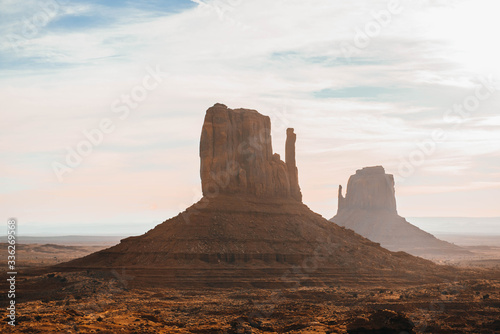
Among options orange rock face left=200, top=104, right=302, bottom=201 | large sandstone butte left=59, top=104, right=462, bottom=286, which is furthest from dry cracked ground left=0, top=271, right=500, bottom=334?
orange rock face left=200, top=104, right=302, bottom=201

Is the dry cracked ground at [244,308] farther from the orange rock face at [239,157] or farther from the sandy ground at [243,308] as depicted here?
the orange rock face at [239,157]

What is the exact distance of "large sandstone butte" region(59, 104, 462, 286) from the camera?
292 ft

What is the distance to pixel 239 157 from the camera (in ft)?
359

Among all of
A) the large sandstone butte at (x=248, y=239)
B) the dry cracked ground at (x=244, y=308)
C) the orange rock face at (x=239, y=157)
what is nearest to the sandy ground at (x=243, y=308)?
the dry cracked ground at (x=244, y=308)

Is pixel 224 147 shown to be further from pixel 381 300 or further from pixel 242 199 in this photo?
pixel 381 300

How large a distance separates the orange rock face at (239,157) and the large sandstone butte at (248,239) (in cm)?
16

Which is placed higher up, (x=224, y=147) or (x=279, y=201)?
(x=224, y=147)

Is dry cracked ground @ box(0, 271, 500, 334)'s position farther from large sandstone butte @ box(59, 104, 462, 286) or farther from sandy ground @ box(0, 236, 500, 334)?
large sandstone butte @ box(59, 104, 462, 286)

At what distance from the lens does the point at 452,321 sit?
2206 inches

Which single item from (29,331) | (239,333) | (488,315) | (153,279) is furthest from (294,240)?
(29,331)

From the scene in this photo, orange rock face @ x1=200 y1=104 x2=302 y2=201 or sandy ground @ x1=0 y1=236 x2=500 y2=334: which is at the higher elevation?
orange rock face @ x1=200 y1=104 x2=302 y2=201

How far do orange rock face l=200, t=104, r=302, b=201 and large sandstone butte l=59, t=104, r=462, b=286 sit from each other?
0.16m

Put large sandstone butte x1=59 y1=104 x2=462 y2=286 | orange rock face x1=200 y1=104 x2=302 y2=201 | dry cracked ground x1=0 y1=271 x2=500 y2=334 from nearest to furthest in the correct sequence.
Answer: dry cracked ground x1=0 y1=271 x2=500 y2=334
large sandstone butte x1=59 y1=104 x2=462 y2=286
orange rock face x1=200 y1=104 x2=302 y2=201

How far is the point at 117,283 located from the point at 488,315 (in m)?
43.2
